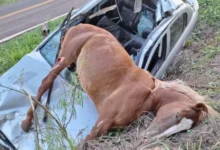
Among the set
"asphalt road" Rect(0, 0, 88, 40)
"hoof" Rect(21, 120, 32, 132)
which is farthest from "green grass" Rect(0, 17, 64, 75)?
"hoof" Rect(21, 120, 32, 132)

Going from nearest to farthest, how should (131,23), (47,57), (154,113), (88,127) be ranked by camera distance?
1. (154,113)
2. (88,127)
3. (47,57)
4. (131,23)

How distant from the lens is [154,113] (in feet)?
15.0

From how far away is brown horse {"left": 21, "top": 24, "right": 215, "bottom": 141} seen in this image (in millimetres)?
4234

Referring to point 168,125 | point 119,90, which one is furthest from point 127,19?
point 168,125

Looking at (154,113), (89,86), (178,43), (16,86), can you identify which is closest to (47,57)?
(16,86)

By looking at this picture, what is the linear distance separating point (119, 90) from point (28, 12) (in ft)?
32.9

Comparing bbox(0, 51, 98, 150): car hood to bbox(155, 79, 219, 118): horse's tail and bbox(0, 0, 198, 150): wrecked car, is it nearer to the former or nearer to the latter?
bbox(0, 0, 198, 150): wrecked car

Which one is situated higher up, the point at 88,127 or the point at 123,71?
the point at 123,71

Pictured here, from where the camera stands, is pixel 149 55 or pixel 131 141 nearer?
pixel 131 141

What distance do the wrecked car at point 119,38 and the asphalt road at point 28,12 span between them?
18.4 ft

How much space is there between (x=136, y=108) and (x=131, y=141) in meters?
0.58

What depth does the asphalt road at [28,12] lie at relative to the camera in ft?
41.8

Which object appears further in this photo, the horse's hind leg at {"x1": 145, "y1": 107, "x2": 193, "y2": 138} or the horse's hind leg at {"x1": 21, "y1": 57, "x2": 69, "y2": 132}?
the horse's hind leg at {"x1": 21, "y1": 57, "x2": 69, "y2": 132}

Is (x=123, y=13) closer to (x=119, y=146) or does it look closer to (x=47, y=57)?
(x=47, y=57)
